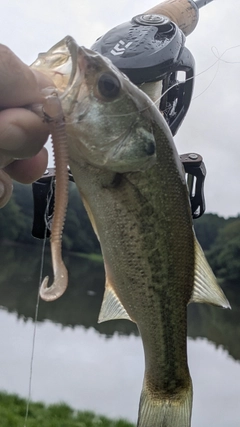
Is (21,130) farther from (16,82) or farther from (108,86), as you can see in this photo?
(108,86)

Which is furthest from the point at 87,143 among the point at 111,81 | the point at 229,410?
the point at 229,410

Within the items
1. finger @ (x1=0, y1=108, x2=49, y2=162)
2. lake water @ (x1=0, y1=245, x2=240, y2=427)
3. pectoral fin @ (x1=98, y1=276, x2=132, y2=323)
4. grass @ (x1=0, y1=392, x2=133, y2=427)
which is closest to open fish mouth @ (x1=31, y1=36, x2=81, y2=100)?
finger @ (x1=0, y1=108, x2=49, y2=162)

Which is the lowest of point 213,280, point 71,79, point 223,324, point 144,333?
point 223,324

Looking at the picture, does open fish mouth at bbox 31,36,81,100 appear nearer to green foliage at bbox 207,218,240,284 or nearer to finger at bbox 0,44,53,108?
finger at bbox 0,44,53,108

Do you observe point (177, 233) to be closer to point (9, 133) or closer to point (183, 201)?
point (183, 201)

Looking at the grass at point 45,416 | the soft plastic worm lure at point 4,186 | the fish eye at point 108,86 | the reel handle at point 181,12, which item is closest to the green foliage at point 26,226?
the grass at point 45,416

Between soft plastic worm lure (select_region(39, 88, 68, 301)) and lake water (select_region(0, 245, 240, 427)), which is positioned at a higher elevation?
soft plastic worm lure (select_region(39, 88, 68, 301))

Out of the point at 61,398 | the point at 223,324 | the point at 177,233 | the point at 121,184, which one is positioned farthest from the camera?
the point at 223,324
